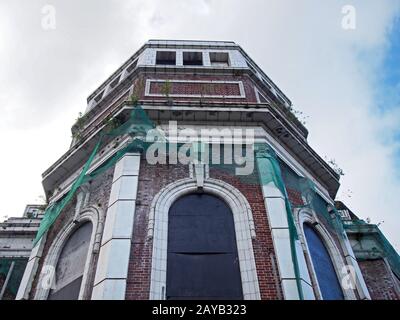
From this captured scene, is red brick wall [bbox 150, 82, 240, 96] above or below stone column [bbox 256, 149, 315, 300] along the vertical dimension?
above

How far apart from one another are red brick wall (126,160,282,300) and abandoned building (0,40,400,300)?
2 cm

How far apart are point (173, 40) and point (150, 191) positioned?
9.24 meters

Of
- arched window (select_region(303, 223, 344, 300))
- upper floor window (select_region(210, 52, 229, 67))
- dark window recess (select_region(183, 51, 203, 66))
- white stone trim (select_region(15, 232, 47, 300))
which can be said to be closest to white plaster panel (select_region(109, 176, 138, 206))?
white stone trim (select_region(15, 232, 47, 300))

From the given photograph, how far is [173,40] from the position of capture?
1642 cm

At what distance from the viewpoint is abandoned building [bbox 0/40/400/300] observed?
25.9ft

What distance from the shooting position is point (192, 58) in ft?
49.9

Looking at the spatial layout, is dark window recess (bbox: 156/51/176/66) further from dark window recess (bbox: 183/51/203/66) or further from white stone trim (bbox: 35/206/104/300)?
white stone trim (bbox: 35/206/104/300)

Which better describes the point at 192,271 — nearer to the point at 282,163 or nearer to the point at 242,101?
the point at 282,163

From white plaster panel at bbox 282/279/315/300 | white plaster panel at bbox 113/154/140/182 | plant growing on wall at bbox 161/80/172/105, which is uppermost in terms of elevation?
plant growing on wall at bbox 161/80/172/105

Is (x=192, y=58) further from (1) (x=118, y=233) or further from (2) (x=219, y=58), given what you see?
(1) (x=118, y=233)

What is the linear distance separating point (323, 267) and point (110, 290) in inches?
216
